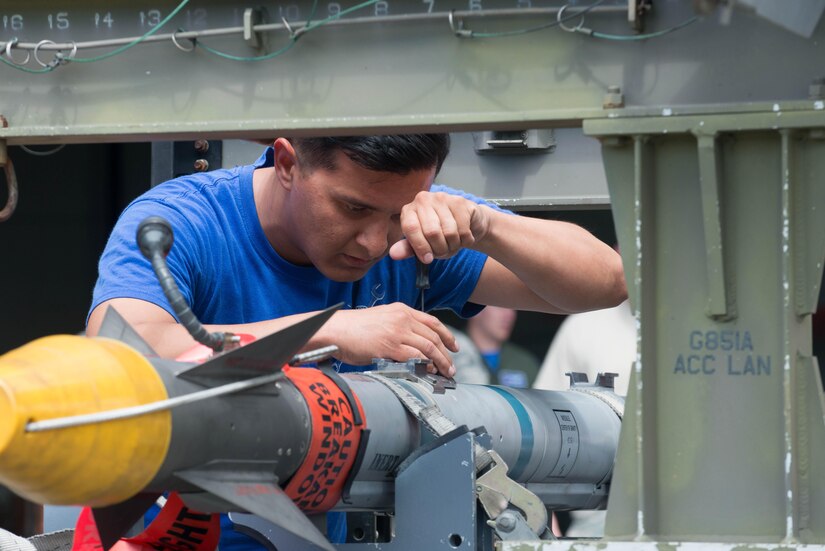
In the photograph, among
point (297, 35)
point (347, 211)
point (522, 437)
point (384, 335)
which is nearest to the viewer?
point (297, 35)

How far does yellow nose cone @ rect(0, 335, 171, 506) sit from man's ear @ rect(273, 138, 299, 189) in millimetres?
1261

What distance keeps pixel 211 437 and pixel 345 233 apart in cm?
111

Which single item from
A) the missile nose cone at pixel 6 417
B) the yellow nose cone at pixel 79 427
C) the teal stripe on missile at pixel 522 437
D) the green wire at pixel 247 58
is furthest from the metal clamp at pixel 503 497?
the missile nose cone at pixel 6 417

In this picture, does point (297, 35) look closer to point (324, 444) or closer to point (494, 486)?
point (324, 444)

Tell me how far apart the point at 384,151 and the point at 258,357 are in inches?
38.2

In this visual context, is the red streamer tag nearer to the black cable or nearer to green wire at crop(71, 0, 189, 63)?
the black cable

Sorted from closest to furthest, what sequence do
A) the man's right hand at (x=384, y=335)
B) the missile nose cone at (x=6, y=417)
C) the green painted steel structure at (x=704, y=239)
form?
the missile nose cone at (x=6, y=417) → the green painted steel structure at (x=704, y=239) → the man's right hand at (x=384, y=335)

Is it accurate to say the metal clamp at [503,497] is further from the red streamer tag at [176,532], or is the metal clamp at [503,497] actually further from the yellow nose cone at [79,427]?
the yellow nose cone at [79,427]

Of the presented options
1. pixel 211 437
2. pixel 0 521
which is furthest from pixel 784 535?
pixel 0 521

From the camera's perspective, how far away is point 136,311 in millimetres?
2730

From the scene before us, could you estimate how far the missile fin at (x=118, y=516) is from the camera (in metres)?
2.10

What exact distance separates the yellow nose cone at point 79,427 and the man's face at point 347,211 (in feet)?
3.76

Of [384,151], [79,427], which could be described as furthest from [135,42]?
[79,427]

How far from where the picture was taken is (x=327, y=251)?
3.05 metres
